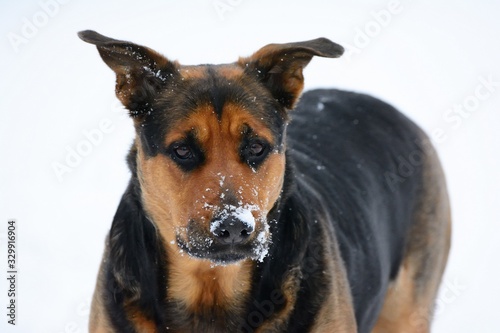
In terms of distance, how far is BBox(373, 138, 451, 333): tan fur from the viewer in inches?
251

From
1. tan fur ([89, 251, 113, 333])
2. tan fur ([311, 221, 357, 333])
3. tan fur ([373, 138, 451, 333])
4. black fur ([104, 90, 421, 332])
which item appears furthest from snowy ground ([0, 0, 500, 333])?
tan fur ([311, 221, 357, 333])

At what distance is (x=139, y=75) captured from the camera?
4656 millimetres

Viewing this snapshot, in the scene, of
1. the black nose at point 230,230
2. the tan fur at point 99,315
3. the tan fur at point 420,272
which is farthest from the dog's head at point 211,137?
the tan fur at point 420,272

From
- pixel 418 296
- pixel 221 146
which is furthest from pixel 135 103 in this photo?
pixel 418 296

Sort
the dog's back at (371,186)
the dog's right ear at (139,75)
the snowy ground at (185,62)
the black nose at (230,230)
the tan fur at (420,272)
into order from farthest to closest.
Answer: the snowy ground at (185,62) < the tan fur at (420,272) < the dog's back at (371,186) < the dog's right ear at (139,75) < the black nose at (230,230)

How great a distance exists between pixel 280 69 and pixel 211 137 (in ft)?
2.47

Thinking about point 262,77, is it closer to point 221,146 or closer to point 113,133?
point 221,146

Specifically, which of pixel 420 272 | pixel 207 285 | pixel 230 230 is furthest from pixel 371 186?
pixel 230 230

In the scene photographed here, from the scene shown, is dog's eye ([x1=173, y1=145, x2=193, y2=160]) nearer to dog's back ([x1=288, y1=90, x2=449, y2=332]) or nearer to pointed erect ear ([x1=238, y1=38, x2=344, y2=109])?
pointed erect ear ([x1=238, y1=38, x2=344, y2=109])

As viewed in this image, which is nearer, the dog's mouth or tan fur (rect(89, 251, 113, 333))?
Answer: the dog's mouth

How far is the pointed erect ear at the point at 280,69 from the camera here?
4.73m

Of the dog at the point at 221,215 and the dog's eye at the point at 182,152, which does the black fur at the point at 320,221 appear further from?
the dog's eye at the point at 182,152

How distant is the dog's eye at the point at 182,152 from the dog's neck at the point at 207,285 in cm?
64

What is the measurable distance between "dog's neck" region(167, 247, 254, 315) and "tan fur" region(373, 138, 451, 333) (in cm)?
203
